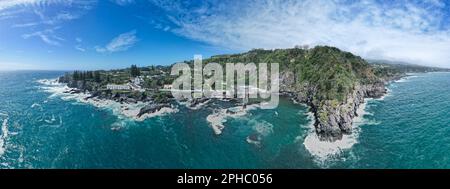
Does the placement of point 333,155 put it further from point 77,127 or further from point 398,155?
point 77,127

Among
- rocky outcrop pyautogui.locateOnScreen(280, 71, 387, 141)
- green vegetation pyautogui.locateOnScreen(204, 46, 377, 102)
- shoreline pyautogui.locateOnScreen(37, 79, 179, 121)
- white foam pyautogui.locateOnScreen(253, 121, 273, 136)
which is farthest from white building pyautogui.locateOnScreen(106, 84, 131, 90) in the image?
white foam pyautogui.locateOnScreen(253, 121, 273, 136)

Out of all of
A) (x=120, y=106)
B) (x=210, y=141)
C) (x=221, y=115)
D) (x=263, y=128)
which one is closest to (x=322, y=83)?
(x=221, y=115)

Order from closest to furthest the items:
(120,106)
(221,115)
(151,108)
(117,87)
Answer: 1. (221,115)
2. (151,108)
3. (120,106)
4. (117,87)

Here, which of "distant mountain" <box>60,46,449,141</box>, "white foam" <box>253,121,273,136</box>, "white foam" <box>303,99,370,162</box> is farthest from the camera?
"distant mountain" <box>60,46,449,141</box>

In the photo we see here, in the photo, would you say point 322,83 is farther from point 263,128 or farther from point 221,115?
point 263,128

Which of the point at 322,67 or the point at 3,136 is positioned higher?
the point at 322,67

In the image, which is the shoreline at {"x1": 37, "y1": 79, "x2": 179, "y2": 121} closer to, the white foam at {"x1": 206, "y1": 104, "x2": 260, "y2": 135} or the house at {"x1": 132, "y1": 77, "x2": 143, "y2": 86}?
the white foam at {"x1": 206, "y1": 104, "x2": 260, "y2": 135}

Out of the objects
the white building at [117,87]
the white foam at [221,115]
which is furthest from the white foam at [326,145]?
the white building at [117,87]

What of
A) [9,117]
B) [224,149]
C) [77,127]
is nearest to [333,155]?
[224,149]
